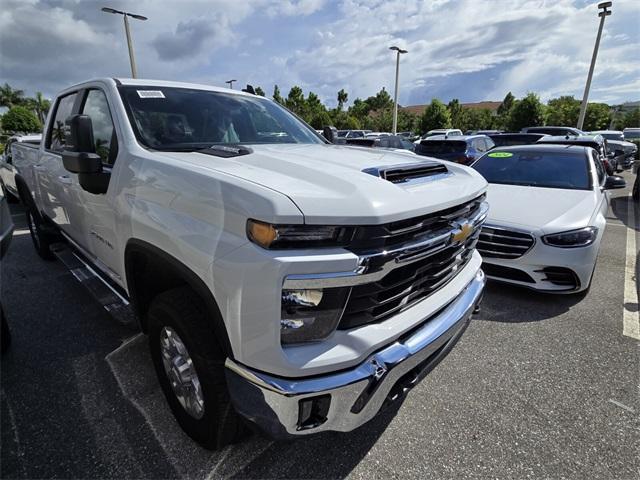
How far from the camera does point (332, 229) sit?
54.2 inches

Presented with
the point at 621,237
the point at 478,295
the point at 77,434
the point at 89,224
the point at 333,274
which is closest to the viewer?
the point at 333,274

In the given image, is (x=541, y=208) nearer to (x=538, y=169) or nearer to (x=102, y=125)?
(x=538, y=169)

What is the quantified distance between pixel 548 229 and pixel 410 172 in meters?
2.48

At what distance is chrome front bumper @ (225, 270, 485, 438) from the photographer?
1408 mm

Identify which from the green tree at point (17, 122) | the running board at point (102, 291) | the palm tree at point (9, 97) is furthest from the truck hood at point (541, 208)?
the palm tree at point (9, 97)

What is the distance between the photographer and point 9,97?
5734 centimetres

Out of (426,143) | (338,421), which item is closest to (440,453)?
(338,421)

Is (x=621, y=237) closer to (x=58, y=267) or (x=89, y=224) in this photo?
(x=89, y=224)

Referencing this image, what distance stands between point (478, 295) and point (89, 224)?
276 centimetres

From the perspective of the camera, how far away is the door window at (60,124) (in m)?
3.34

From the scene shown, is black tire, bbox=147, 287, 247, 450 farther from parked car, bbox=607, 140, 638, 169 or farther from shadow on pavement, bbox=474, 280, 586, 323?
parked car, bbox=607, 140, 638, 169

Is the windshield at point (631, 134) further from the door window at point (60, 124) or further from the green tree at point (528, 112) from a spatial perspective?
the door window at point (60, 124)

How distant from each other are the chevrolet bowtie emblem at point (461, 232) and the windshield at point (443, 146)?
9.07 meters

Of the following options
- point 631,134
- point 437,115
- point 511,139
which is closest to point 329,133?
point 511,139
